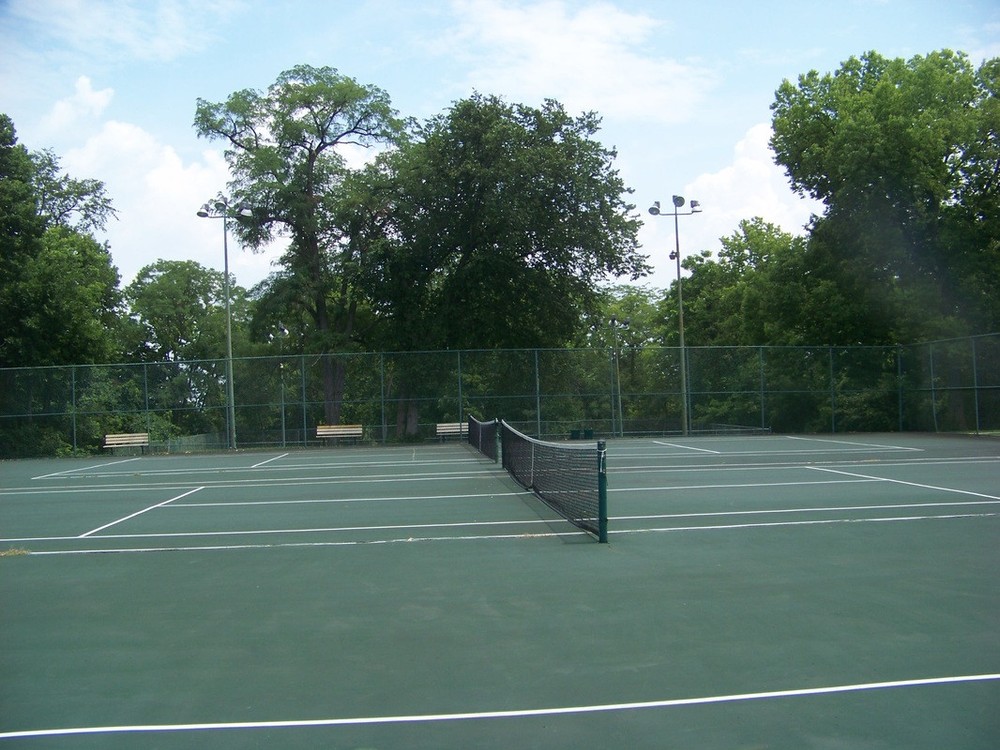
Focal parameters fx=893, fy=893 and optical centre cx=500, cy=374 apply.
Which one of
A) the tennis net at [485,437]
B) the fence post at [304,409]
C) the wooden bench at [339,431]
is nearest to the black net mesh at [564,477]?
the tennis net at [485,437]

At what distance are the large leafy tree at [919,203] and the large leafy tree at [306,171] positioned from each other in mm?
19841

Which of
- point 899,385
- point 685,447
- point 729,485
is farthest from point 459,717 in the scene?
point 899,385

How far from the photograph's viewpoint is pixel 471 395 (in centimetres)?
2962

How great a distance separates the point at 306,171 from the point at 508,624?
120 ft

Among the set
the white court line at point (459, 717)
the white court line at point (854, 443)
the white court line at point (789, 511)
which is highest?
the white court line at point (789, 511)

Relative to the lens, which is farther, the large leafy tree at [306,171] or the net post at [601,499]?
the large leafy tree at [306,171]

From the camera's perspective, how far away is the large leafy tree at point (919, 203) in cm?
3130

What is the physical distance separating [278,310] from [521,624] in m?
34.1

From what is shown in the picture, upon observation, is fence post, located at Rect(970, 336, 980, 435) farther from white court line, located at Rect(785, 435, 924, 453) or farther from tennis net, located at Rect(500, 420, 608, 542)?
tennis net, located at Rect(500, 420, 608, 542)

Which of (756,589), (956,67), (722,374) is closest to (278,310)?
(722,374)

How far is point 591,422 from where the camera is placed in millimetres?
29625

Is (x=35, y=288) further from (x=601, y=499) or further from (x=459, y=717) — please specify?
(x=459, y=717)

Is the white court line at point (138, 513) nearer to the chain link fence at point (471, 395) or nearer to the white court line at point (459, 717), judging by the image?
the white court line at point (459, 717)

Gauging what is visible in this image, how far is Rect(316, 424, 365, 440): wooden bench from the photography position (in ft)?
95.3
